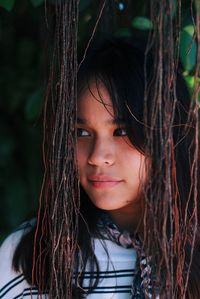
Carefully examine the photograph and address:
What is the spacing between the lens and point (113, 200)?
1.47 meters

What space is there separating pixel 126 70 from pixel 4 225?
2.76 feet

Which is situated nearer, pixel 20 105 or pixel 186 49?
pixel 186 49

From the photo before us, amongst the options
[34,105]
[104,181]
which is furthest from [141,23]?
[104,181]

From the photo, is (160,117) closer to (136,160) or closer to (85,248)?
(136,160)

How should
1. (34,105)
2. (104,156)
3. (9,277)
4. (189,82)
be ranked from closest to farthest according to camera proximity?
(104,156), (9,277), (189,82), (34,105)

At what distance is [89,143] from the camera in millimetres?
1467

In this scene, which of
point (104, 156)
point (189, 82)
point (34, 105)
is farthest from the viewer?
point (34, 105)

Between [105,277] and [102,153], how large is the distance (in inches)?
11.0

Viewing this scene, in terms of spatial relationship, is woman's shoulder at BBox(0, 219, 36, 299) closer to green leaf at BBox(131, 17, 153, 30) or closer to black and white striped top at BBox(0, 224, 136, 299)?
black and white striped top at BBox(0, 224, 136, 299)

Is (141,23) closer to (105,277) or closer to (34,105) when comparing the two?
(34,105)

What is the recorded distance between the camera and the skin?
143 cm

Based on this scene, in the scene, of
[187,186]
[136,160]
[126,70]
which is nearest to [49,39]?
[126,70]

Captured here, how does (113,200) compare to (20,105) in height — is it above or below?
below

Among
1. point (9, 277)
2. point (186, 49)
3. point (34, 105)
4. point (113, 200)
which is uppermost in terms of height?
point (186, 49)
